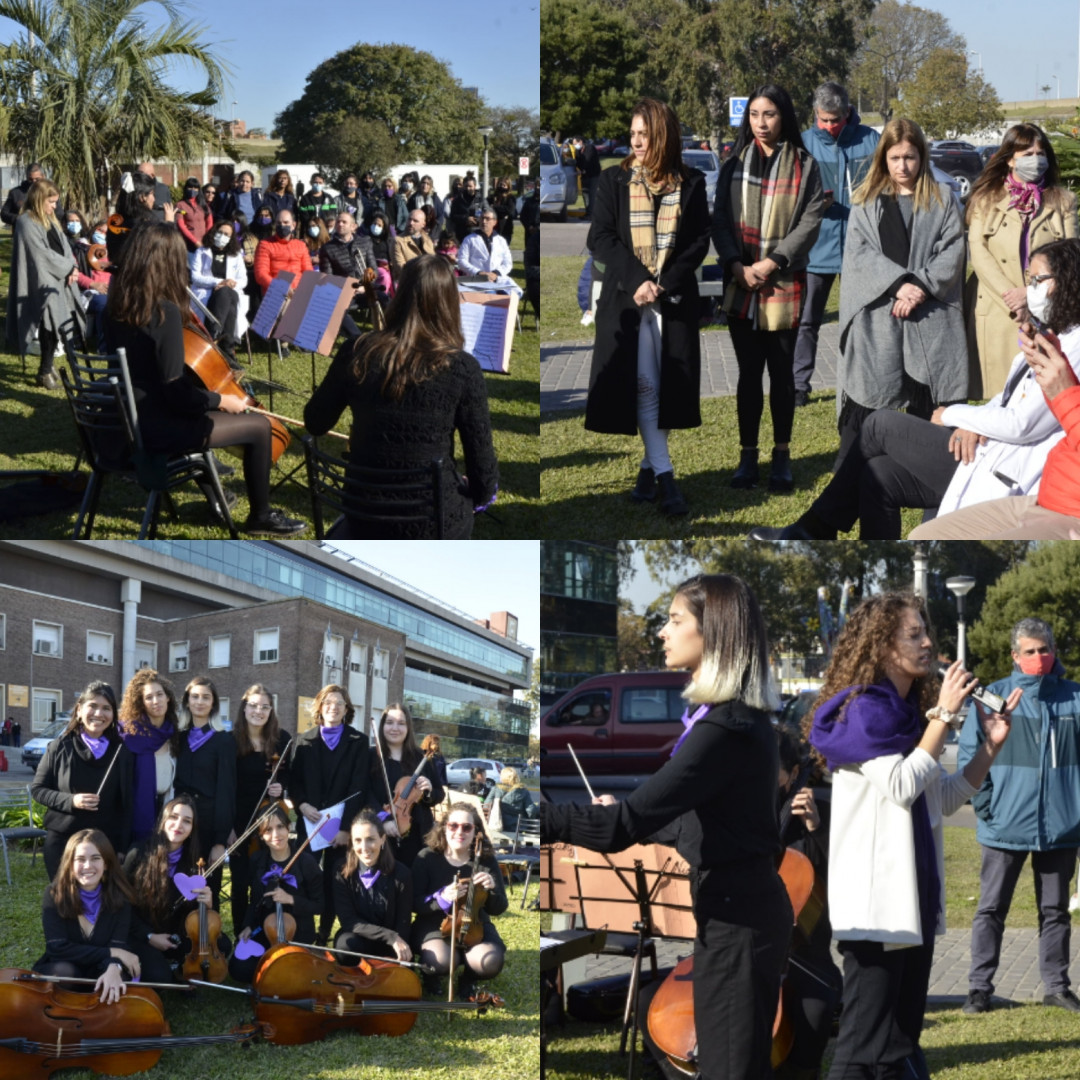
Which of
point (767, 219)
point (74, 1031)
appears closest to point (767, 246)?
point (767, 219)

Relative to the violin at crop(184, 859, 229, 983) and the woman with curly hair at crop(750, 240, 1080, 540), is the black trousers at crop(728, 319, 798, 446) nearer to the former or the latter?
the woman with curly hair at crop(750, 240, 1080, 540)

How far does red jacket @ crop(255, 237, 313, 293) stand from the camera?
31.9 feet

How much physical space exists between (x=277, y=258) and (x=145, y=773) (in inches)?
239

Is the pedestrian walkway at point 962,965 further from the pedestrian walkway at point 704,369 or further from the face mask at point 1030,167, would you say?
the face mask at point 1030,167

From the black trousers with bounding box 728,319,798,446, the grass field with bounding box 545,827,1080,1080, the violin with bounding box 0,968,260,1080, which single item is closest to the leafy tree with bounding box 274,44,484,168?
the black trousers with bounding box 728,319,798,446

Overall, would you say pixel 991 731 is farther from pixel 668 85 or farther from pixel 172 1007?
pixel 668 85

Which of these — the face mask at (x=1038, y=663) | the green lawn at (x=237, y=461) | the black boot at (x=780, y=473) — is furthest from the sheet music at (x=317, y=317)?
the face mask at (x=1038, y=663)

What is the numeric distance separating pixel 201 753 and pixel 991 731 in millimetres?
3095

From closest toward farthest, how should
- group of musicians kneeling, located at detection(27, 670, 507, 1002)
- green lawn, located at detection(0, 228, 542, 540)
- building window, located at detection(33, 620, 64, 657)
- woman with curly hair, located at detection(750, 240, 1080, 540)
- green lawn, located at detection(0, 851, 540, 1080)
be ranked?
1. woman with curly hair, located at detection(750, 240, 1080, 540)
2. green lawn, located at detection(0, 851, 540, 1080)
3. group of musicians kneeling, located at detection(27, 670, 507, 1002)
4. building window, located at detection(33, 620, 64, 657)
5. green lawn, located at detection(0, 228, 542, 540)

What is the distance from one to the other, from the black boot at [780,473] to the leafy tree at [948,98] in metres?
2.04

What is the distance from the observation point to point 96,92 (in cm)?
989

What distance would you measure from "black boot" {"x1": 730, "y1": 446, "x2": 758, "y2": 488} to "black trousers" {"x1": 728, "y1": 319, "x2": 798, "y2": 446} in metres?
0.04

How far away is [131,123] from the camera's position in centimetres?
1008

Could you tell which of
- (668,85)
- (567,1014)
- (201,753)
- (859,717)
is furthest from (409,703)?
(668,85)
